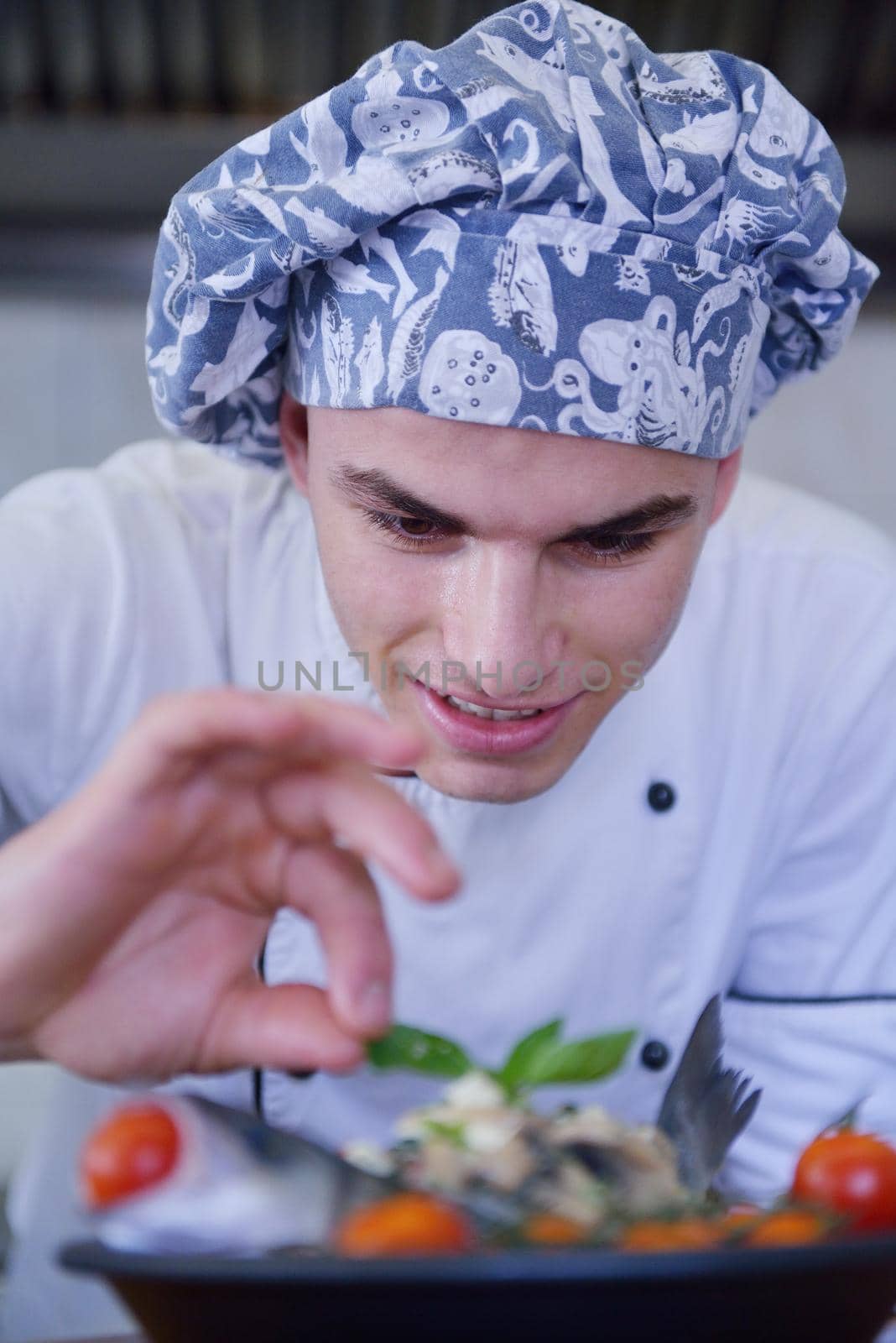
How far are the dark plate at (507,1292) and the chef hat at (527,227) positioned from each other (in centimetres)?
50

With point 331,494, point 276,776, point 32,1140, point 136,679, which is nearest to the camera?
point 276,776

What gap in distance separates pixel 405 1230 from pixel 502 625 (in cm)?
41

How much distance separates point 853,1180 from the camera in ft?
1.87

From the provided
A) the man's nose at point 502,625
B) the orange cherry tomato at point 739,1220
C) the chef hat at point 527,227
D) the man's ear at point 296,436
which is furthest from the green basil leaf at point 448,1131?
the man's ear at point 296,436

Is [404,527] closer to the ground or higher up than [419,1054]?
higher up

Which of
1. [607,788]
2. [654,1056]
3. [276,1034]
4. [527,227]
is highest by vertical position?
[527,227]

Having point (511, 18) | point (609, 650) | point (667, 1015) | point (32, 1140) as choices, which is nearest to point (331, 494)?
point (609, 650)

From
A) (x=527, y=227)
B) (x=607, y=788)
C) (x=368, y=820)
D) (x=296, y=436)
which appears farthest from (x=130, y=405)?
(x=368, y=820)

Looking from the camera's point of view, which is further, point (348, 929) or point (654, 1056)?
point (654, 1056)

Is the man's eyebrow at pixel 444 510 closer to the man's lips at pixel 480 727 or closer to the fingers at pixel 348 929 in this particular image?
the man's lips at pixel 480 727

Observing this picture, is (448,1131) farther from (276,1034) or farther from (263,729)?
(263,729)

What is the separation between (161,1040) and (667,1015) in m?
0.60

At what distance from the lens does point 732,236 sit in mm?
841

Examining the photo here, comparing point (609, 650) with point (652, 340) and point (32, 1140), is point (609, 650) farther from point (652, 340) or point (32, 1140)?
point (32, 1140)
